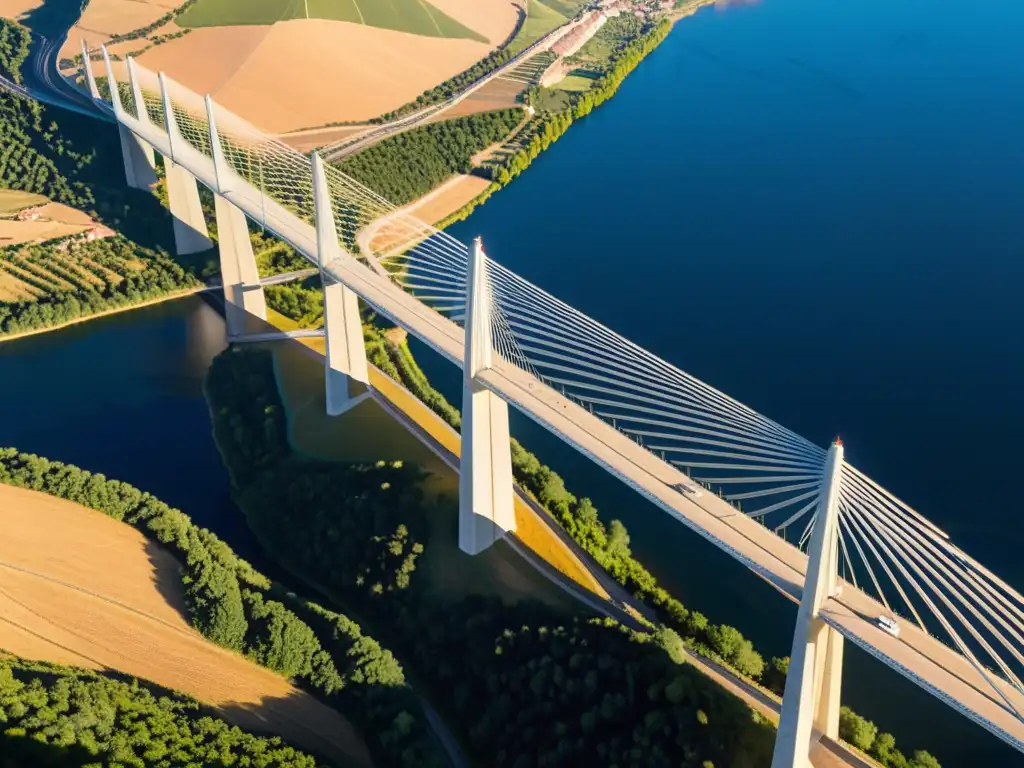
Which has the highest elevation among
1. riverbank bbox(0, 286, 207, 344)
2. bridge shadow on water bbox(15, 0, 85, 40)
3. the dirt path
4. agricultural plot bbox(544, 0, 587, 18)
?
bridge shadow on water bbox(15, 0, 85, 40)

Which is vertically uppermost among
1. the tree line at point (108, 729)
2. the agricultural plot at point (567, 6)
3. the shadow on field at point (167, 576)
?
the tree line at point (108, 729)

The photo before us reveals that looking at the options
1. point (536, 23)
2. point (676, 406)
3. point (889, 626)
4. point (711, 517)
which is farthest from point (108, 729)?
point (536, 23)

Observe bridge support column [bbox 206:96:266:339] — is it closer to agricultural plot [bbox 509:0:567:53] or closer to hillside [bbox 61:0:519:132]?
hillside [bbox 61:0:519:132]

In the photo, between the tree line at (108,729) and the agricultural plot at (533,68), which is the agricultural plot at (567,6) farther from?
the tree line at (108,729)

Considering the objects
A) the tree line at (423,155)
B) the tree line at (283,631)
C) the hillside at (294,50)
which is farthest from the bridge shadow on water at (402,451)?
the hillside at (294,50)

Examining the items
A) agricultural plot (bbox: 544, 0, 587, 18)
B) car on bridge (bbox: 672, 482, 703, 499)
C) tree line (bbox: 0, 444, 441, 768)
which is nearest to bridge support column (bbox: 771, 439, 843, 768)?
car on bridge (bbox: 672, 482, 703, 499)
